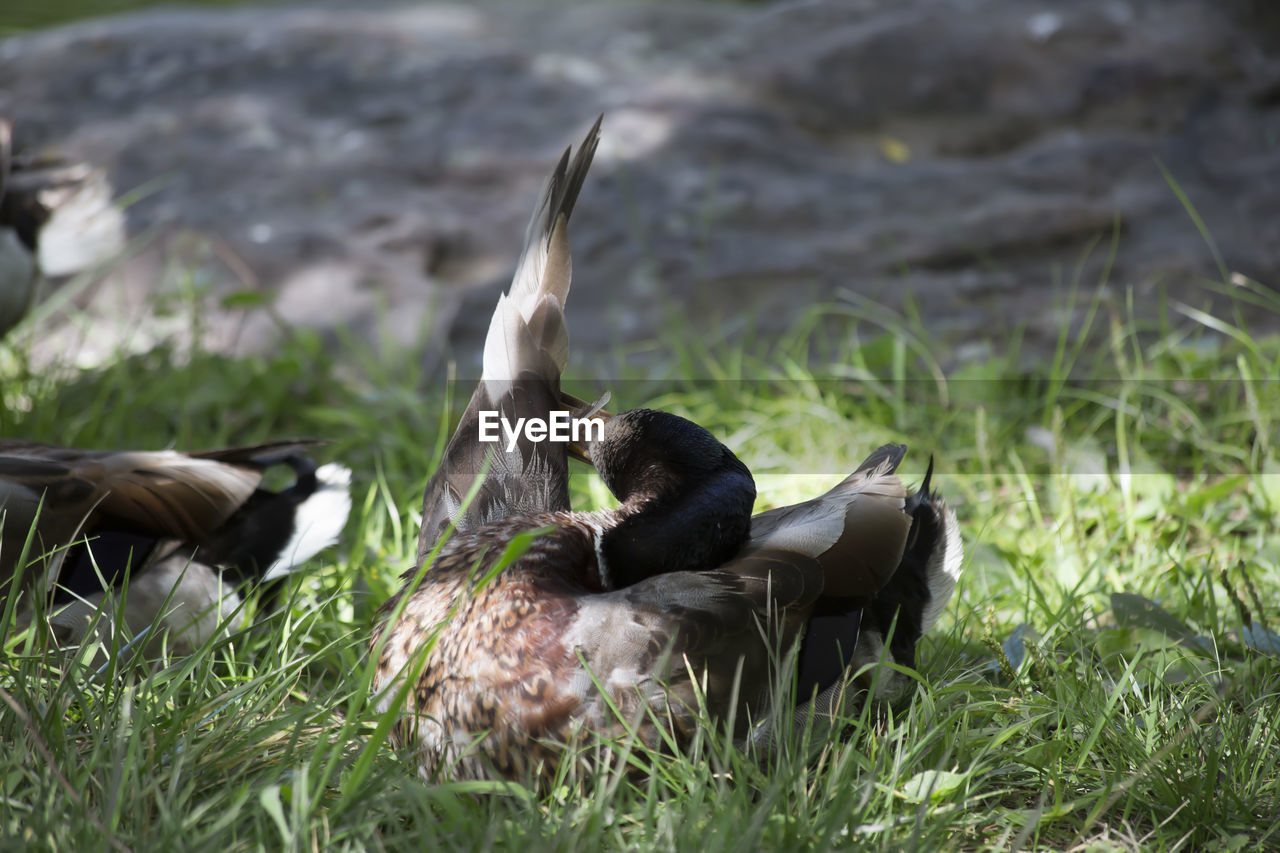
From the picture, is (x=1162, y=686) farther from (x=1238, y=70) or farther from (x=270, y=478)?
(x=1238, y=70)

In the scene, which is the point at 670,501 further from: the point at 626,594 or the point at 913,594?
the point at 913,594

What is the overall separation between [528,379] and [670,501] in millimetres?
478

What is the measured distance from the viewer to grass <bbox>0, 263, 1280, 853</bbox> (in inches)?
58.6

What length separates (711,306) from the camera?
419 centimetres

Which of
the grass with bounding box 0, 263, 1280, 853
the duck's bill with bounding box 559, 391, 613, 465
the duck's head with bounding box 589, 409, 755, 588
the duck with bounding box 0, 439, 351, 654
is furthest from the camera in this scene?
the duck with bounding box 0, 439, 351, 654

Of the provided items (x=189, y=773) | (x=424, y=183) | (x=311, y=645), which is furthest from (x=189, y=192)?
(x=189, y=773)

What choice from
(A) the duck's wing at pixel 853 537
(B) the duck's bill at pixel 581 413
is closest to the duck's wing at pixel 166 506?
(B) the duck's bill at pixel 581 413

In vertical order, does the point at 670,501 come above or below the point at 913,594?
above

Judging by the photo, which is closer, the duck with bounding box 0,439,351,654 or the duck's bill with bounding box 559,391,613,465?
the duck's bill with bounding box 559,391,613,465

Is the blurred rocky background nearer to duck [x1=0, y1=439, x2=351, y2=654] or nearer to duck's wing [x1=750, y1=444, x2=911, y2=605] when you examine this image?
duck [x1=0, y1=439, x2=351, y2=654]

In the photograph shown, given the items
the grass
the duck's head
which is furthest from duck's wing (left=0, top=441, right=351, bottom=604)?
the duck's head

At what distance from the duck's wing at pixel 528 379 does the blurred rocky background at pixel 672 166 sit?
65.2 inches

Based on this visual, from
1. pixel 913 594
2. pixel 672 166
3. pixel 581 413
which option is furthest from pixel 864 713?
pixel 672 166

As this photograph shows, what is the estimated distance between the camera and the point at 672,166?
15.8 feet
